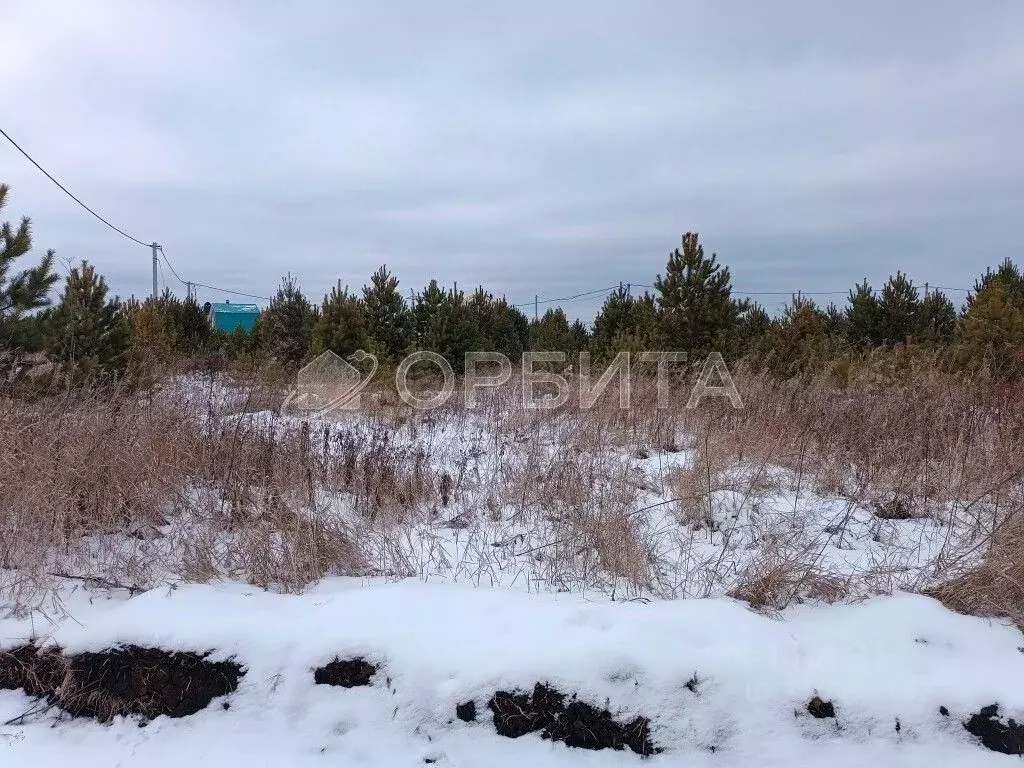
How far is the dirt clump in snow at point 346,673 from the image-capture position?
234cm

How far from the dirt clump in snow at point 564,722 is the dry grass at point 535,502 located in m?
0.76

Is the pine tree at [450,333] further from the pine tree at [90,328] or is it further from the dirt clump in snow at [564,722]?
the dirt clump in snow at [564,722]

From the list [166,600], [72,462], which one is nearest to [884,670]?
[166,600]

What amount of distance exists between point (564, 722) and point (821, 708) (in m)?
0.91

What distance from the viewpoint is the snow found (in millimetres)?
2111

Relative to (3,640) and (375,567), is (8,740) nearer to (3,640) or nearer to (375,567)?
(3,640)

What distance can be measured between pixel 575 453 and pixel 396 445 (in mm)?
1699

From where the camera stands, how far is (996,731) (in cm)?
210

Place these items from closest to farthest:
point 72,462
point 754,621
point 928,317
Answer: point 754,621 < point 72,462 < point 928,317

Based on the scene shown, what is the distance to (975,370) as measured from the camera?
8.05m

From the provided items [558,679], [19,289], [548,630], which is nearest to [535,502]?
[548,630]

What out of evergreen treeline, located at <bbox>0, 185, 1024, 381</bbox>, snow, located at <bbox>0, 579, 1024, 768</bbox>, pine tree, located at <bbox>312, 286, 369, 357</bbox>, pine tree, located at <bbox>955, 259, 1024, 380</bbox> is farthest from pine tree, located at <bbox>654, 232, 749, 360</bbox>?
snow, located at <bbox>0, 579, 1024, 768</bbox>

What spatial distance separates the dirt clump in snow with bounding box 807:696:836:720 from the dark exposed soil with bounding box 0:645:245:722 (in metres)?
2.13

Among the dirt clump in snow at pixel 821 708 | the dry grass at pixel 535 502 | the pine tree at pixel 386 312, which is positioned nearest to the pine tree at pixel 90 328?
the dry grass at pixel 535 502
